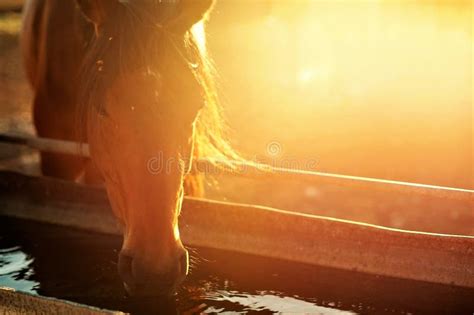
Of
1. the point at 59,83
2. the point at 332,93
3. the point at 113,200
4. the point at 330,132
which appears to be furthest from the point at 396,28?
the point at 113,200

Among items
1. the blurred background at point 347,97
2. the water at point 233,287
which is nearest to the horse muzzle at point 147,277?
the water at point 233,287

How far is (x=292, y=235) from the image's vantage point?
3.02 metres

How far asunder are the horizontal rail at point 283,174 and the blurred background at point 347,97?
190 mm

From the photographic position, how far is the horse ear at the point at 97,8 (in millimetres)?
2379

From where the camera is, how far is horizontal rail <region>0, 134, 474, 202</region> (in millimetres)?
2881

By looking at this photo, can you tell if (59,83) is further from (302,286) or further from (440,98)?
(440,98)

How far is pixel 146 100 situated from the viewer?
7.03 feet

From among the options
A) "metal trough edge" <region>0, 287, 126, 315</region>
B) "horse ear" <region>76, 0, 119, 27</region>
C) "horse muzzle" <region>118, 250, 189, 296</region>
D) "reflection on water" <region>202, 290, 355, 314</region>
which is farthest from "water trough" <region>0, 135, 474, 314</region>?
"metal trough edge" <region>0, 287, 126, 315</region>

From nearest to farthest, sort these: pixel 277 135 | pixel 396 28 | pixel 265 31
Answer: pixel 277 135 < pixel 396 28 < pixel 265 31

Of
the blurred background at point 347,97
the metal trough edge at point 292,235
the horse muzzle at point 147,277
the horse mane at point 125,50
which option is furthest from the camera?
the blurred background at point 347,97

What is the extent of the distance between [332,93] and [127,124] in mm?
7172

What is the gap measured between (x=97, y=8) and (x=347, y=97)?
6.63 m

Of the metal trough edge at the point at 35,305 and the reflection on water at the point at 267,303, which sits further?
the reflection on water at the point at 267,303

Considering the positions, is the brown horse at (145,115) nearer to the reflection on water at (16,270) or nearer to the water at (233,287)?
the water at (233,287)
